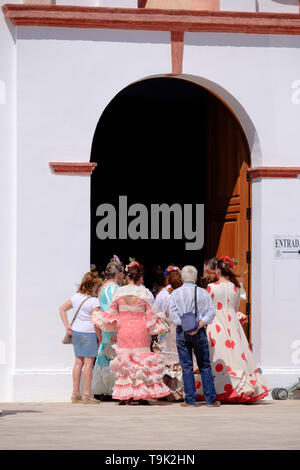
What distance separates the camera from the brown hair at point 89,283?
1297 centimetres

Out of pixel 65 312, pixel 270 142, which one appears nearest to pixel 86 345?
pixel 65 312

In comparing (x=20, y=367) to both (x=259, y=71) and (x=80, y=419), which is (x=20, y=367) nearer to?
(x=80, y=419)

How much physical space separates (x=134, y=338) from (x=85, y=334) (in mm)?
723

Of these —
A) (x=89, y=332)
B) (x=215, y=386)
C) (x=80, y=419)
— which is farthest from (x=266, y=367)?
(x=80, y=419)

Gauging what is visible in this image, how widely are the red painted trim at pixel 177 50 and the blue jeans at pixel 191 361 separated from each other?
3521 mm

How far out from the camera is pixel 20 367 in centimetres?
1339

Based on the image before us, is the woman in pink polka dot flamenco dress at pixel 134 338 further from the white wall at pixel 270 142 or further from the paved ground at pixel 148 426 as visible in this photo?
the white wall at pixel 270 142

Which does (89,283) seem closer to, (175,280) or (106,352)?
(106,352)

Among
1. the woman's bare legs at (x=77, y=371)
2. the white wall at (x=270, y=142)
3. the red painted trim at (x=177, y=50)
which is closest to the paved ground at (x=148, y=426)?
the woman's bare legs at (x=77, y=371)

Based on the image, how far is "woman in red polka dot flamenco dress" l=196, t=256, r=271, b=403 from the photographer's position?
1280cm

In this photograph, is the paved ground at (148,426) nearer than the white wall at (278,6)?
Yes

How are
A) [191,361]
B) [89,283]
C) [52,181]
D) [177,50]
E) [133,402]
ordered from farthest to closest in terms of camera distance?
[177,50] → [52,181] → [89,283] → [133,402] → [191,361]

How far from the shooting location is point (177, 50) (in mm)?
13852

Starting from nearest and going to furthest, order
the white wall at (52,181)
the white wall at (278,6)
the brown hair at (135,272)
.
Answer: the brown hair at (135,272)
the white wall at (52,181)
the white wall at (278,6)
